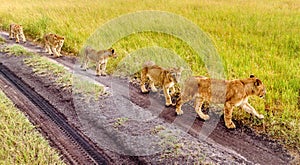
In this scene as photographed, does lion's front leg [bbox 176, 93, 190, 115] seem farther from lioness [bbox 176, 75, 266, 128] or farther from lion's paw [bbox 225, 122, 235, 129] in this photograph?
lion's paw [bbox 225, 122, 235, 129]

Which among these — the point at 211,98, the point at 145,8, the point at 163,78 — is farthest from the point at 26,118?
the point at 145,8

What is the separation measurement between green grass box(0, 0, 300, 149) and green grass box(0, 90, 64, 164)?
3.24 m

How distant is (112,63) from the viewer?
9531 mm

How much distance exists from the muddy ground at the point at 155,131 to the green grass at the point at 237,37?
1.52ft

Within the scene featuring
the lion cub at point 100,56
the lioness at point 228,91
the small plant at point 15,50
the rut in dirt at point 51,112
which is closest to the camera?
the rut in dirt at point 51,112

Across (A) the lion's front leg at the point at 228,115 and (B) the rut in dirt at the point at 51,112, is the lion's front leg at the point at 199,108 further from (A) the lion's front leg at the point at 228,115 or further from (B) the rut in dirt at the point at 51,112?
(B) the rut in dirt at the point at 51,112

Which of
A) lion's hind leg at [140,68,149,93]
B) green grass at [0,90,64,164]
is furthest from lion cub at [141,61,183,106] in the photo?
green grass at [0,90,64,164]

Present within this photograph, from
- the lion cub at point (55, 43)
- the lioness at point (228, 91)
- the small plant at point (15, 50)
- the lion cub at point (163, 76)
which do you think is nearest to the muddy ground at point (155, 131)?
the lion cub at point (163, 76)

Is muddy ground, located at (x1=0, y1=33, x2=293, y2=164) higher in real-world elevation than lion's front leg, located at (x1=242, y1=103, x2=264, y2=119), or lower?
lower

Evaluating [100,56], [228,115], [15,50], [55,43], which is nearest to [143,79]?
[100,56]

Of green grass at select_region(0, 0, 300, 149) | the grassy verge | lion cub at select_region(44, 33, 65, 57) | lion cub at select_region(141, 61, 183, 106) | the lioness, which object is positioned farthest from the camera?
lion cub at select_region(44, 33, 65, 57)

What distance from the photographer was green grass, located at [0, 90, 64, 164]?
4820 millimetres

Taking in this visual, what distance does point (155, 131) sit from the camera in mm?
5543

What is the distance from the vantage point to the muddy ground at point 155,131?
4916mm
